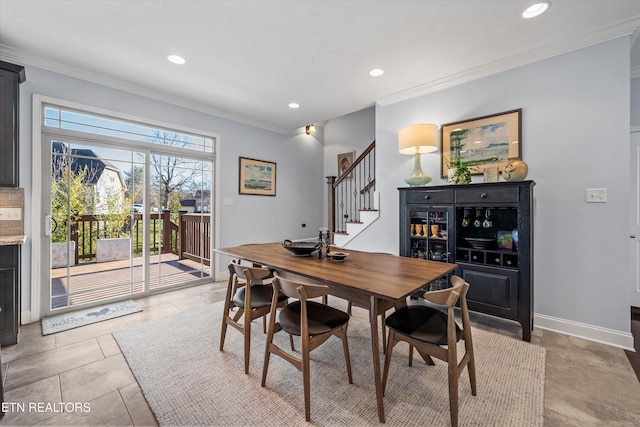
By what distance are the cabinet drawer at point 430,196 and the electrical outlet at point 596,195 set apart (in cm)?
110

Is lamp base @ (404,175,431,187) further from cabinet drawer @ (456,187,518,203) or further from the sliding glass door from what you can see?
the sliding glass door

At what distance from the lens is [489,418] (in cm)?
152

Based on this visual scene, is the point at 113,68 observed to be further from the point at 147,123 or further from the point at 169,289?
the point at 169,289

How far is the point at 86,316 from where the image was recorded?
2.94 metres

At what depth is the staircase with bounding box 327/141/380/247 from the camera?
4.05 meters

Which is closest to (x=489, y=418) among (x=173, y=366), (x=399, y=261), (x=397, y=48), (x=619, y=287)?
(x=399, y=261)

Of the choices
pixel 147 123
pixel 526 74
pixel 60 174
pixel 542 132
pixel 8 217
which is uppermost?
pixel 526 74

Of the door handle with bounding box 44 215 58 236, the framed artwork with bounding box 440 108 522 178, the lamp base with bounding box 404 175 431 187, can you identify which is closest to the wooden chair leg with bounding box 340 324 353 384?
the lamp base with bounding box 404 175 431 187

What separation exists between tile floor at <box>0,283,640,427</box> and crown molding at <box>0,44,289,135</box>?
103 inches

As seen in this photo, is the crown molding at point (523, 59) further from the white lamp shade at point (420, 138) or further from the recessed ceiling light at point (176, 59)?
the recessed ceiling light at point (176, 59)

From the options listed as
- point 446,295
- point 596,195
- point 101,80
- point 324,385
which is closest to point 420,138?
point 596,195

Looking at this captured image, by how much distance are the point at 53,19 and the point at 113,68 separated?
774 mm

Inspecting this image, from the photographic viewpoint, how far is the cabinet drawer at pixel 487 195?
2.47 metres

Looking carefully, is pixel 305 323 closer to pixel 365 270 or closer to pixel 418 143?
pixel 365 270
